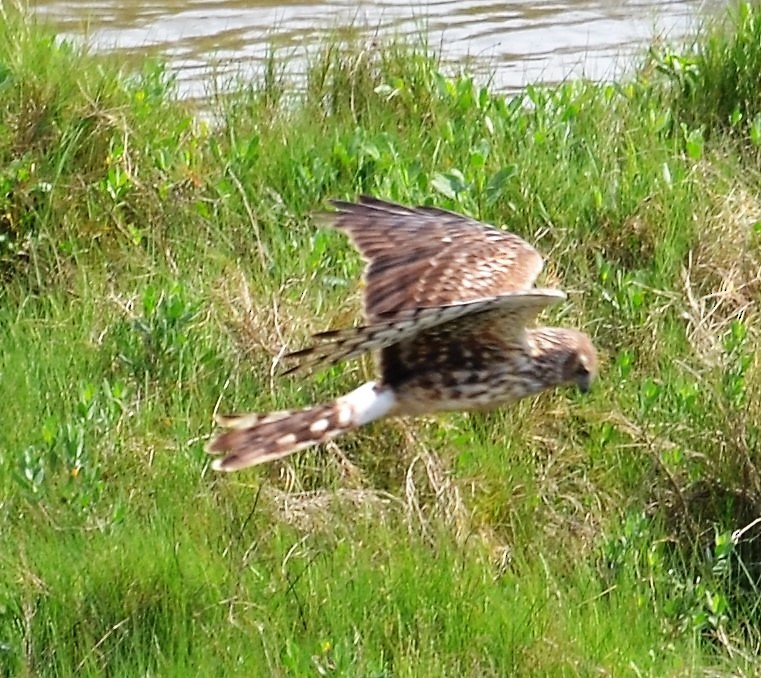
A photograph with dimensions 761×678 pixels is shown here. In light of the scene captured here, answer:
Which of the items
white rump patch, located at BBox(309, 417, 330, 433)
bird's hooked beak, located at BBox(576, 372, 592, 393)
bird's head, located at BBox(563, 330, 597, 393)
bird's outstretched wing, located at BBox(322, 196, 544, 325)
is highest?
bird's outstretched wing, located at BBox(322, 196, 544, 325)

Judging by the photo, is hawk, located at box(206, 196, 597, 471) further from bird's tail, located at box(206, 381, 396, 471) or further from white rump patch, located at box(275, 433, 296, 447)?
white rump patch, located at box(275, 433, 296, 447)

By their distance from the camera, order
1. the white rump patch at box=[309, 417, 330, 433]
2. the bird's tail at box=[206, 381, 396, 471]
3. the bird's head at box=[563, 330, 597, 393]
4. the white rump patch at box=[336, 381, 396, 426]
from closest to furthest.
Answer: the bird's tail at box=[206, 381, 396, 471]
the white rump patch at box=[309, 417, 330, 433]
the white rump patch at box=[336, 381, 396, 426]
the bird's head at box=[563, 330, 597, 393]

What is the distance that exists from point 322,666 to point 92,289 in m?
1.93

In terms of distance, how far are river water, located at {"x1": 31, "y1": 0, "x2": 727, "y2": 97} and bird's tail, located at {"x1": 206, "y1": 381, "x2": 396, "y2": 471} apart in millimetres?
3251

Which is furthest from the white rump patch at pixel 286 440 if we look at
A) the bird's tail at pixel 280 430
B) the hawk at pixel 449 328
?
the hawk at pixel 449 328

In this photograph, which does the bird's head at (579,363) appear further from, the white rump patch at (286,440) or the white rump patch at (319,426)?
the white rump patch at (286,440)

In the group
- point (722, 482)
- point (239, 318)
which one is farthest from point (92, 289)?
point (722, 482)

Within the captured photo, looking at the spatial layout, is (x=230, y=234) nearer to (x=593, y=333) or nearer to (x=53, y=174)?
(x=53, y=174)

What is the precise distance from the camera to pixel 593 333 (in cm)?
584

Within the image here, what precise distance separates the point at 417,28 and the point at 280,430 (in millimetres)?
3841

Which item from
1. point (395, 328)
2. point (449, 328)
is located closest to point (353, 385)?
point (449, 328)

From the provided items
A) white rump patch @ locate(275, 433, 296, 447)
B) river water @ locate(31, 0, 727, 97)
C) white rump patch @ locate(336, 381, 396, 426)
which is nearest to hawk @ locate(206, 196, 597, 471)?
white rump patch @ locate(336, 381, 396, 426)

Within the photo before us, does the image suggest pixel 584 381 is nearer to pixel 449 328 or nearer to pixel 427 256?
pixel 449 328

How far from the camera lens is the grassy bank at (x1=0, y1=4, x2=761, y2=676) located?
446 centimetres
